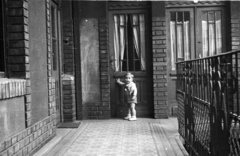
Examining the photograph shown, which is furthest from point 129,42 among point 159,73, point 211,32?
point 211,32

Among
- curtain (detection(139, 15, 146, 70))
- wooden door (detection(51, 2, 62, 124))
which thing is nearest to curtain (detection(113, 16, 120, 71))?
curtain (detection(139, 15, 146, 70))

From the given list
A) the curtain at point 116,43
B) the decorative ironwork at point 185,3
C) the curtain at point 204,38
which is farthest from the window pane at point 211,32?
the curtain at point 116,43

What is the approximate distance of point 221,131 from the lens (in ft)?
8.68

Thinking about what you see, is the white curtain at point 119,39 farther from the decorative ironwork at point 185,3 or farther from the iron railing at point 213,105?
the iron railing at point 213,105

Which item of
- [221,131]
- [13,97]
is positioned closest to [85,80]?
[13,97]

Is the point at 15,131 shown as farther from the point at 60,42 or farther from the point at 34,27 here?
the point at 60,42

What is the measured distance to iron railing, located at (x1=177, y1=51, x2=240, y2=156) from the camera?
7.61 feet

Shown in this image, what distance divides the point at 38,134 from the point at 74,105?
2.79 metres

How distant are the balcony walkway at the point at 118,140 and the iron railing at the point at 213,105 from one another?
552mm

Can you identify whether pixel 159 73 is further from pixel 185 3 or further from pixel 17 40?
pixel 17 40

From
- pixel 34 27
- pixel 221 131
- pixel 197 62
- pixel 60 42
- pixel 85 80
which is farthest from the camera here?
pixel 85 80

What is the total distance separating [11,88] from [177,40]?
200 inches

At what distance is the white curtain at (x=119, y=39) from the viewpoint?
26.0 ft

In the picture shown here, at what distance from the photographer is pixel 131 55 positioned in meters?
7.95
